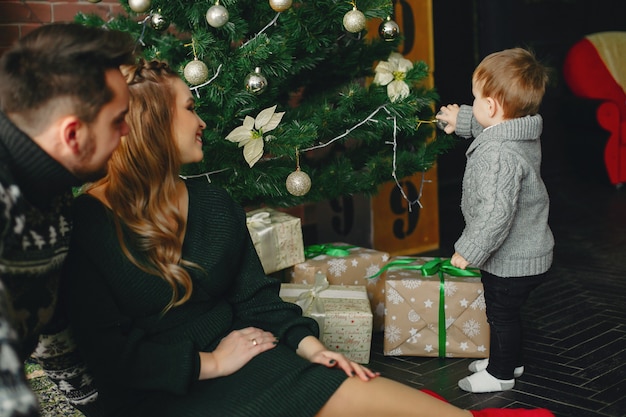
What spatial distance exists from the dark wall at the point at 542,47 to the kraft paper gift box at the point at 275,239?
359 centimetres

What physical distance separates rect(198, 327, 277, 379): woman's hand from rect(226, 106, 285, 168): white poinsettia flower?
976 millimetres

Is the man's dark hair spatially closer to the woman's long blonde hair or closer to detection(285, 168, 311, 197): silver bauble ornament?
the woman's long blonde hair

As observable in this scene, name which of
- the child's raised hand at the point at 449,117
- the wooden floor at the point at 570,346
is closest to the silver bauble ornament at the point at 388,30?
the child's raised hand at the point at 449,117

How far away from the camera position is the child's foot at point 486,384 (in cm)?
258


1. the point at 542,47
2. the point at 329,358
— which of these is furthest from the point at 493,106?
the point at 542,47

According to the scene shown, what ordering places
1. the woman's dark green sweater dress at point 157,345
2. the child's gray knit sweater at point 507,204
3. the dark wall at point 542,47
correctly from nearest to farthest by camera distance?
the woman's dark green sweater dress at point 157,345, the child's gray knit sweater at point 507,204, the dark wall at point 542,47

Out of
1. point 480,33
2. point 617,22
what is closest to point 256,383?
point 480,33

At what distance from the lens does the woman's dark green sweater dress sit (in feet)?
5.49

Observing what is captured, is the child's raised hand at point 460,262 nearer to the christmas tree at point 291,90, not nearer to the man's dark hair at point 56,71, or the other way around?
the christmas tree at point 291,90

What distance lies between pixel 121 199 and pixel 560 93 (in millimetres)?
6207

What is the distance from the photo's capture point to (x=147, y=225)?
1789mm

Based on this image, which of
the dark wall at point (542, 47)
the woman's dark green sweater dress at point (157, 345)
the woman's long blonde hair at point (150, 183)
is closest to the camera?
the woman's dark green sweater dress at point (157, 345)

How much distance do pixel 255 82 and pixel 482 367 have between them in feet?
4.32

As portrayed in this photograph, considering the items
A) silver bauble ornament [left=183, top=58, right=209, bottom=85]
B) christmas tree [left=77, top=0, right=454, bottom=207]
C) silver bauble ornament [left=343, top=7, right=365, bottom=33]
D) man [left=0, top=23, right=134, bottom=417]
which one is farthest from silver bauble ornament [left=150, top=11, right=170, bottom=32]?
man [left=0, top=23, right=134, bottom=417]
